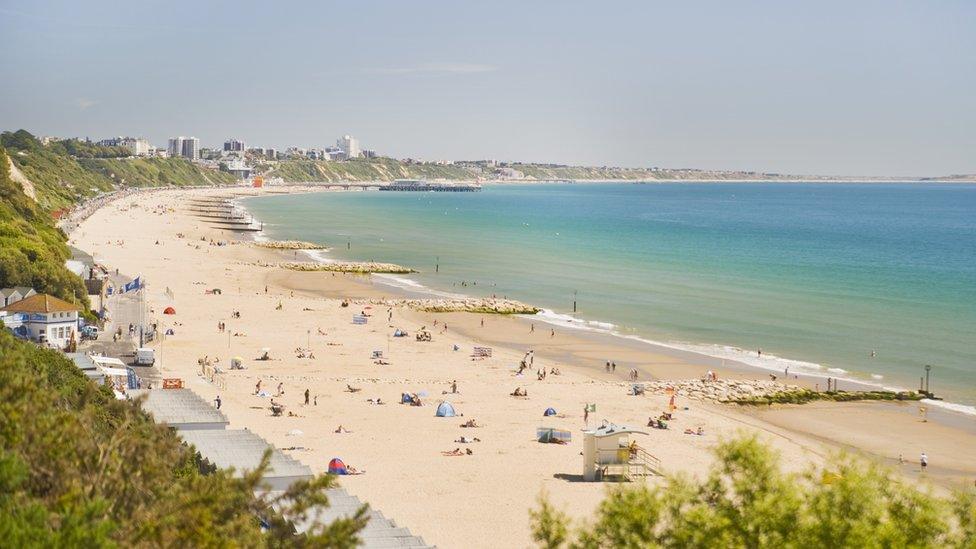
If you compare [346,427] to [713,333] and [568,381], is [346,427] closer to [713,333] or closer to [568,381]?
[568,381]

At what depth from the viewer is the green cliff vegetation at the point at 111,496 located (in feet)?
33.1

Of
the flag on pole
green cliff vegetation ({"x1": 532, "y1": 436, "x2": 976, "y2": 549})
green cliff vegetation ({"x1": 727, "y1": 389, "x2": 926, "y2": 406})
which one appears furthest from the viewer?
the flag on pole

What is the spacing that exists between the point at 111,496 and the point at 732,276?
6344 cm

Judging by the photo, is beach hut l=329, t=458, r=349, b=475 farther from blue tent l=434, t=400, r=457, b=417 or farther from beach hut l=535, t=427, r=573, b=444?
blue tent l=434, t=400, r=457, b=417

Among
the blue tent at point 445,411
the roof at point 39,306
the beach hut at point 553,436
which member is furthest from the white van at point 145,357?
the beach hut at point 553,436

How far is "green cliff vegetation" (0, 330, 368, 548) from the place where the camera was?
10.1 m

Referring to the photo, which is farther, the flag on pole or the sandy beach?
the flag on pole

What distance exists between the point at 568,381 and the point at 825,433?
1000 centimetres

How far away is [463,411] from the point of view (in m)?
31.5

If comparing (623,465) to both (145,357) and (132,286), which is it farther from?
(132,286)

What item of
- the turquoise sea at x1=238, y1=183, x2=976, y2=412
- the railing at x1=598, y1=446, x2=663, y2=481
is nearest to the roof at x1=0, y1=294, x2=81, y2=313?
the railing at x1=598, y1=446, x2=663, y2=481

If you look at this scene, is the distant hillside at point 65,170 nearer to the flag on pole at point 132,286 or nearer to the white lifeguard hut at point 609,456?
the flag on pole at point 132,286

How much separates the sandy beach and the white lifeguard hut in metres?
0.56

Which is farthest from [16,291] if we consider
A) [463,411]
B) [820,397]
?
[820,397]
